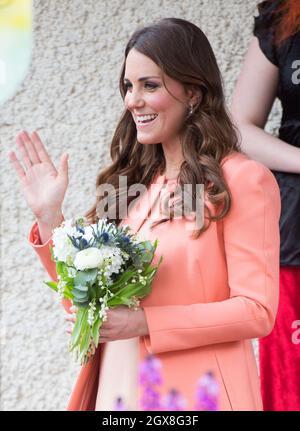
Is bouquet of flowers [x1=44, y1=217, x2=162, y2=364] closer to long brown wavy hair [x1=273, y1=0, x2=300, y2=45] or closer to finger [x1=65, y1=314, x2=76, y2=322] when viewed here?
finger [x1=65, y1=314, x2=76, y2=322]

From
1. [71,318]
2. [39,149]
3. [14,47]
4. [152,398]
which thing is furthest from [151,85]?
[14,47]

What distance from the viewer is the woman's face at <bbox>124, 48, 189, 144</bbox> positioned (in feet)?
8.51

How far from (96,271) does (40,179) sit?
0.56 metres

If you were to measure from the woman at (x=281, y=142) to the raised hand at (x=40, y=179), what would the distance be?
0.71 m

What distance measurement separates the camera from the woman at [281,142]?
311 centimetres

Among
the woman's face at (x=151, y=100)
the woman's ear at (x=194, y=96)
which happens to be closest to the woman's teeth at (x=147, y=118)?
the woman's face at (x=151, y=100)

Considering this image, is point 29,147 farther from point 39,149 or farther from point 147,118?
point 147,118

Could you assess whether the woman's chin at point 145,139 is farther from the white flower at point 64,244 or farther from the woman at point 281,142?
the woman at point 281,142

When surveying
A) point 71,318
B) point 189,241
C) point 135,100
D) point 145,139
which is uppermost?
point 135,100

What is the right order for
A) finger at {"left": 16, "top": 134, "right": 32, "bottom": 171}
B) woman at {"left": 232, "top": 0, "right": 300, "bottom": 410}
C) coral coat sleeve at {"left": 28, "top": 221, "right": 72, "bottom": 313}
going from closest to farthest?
coral coat sleeve at {"left": 28, "top": 221, "right": 72, "bottom": 313}, finger at {"left": 16, "top": 134, "right": 32, "bottom": 171}, woman at {"left": 232, "top": 0, "right": 300, "bottom": 410}

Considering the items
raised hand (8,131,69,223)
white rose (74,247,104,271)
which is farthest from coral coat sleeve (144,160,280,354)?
raised hand (8,131,69,223)

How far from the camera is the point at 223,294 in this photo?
2.51 meters

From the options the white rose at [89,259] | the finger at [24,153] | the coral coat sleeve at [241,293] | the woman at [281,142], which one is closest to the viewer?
the white rose at [89,259]

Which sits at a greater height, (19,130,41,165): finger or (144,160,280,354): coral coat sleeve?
(19,130,41,165): finger
